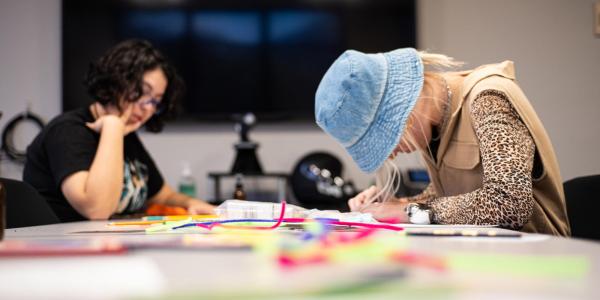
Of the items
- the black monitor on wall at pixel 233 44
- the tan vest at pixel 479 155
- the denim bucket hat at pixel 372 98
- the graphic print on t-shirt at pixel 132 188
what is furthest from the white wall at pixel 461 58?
the denim bucket hat at pixel 372 98

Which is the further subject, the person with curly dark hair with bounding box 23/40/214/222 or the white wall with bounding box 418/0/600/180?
the white wall with bounding box 418/0/600/180

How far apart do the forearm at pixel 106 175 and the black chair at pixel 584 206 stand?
129cm

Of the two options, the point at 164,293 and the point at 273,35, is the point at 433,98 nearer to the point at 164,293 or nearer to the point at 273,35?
the point at 164,293

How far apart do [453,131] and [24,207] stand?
1122mm

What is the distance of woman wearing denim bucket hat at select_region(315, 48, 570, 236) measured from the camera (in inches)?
47.8

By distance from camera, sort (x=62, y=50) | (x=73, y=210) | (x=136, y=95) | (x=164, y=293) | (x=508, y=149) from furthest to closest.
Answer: (x=62, y=50)
(x=136, y=95)
(x=73, y=210)
(x=508, y=149)
(x=164, y=293)

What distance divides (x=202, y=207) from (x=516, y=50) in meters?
2.30

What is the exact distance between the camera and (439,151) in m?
1.52

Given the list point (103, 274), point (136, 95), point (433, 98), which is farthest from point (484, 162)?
point (136, 95)

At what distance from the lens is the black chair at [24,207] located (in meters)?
1.57

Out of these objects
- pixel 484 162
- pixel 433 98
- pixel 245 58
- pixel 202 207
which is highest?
pixel 245 58

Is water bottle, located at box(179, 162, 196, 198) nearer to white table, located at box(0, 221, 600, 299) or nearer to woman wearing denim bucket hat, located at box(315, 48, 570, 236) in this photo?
woman wearing denim bucket hat, located at box(315, 48, 570, 236)

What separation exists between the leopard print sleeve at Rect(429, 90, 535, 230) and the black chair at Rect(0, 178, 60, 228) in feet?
3.41

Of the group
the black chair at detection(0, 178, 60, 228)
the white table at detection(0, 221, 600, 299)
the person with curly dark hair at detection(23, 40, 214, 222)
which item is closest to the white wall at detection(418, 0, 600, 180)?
the person with curly dark hair at detection(23, 40, 214, 222)
